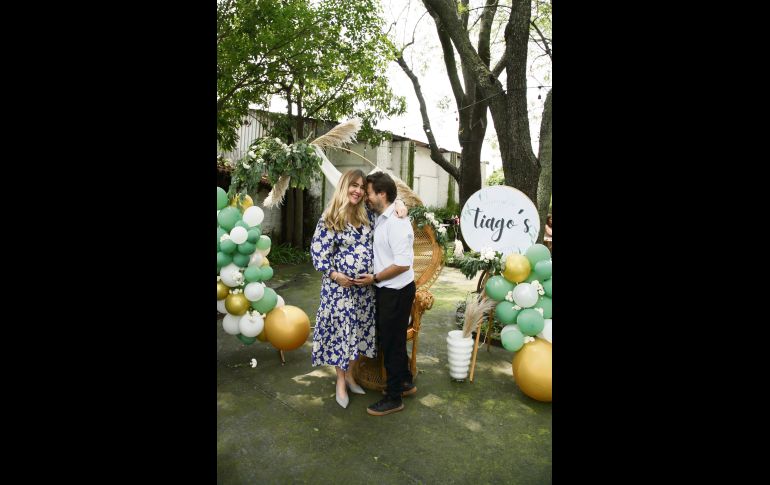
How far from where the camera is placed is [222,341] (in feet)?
15.0

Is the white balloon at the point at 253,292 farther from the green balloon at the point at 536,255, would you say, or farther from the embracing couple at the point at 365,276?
the green balloon at the point at 536,255

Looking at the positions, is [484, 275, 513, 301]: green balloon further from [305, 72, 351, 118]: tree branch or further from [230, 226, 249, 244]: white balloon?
[305, 72, 351, 118]: tree branch

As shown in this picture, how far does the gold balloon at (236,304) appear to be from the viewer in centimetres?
366

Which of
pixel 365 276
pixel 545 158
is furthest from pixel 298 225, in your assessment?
pixel 365 276

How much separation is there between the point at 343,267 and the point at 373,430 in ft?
3.52

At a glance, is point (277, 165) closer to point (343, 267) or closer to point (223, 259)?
point (223, 259)

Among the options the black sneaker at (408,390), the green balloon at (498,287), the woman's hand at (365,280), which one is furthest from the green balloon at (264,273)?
the green balloon at (498,287)

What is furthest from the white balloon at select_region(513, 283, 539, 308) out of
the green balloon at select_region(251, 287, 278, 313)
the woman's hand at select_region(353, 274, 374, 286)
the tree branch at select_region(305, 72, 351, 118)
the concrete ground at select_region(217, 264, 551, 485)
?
the tree branch at select_region(305, 72, 351, 118)

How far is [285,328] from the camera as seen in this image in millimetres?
3740
